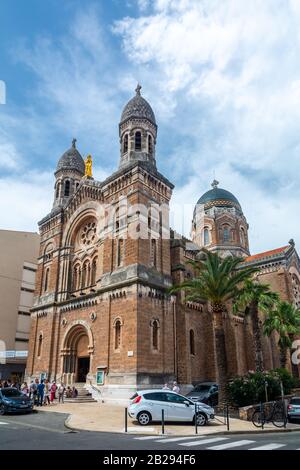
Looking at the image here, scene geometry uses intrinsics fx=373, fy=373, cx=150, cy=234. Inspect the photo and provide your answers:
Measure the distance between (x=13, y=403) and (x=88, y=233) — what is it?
1670 centimetres

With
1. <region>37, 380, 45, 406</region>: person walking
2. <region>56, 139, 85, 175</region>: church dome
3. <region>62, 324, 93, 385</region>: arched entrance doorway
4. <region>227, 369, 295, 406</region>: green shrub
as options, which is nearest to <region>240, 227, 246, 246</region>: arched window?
<region>56, 139, 85, 175</region>: church dome

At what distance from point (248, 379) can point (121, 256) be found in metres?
12.2

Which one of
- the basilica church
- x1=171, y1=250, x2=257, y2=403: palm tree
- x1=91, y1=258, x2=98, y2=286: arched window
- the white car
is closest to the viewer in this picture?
the white car

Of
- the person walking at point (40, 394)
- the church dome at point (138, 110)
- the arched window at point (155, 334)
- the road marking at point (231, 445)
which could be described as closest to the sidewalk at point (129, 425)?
the road marking at point (231, 445)

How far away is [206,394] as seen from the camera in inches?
904

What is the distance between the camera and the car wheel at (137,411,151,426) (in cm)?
1585

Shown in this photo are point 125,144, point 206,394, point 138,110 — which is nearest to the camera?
point 206,394

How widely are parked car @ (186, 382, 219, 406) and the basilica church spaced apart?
2351mm

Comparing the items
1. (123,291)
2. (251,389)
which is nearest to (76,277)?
(123,291)

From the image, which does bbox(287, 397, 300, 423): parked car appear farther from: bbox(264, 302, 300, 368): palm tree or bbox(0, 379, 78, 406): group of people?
bbox(0, 379, 78, 406): group of people

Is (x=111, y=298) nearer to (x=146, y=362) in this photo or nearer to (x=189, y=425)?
(x=146, y=362)

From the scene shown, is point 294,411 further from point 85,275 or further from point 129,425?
point 85,275

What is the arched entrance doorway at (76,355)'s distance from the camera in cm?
2910

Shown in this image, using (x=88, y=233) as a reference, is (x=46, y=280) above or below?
below
